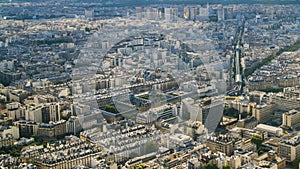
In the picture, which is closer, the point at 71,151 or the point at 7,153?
the point at 71,151

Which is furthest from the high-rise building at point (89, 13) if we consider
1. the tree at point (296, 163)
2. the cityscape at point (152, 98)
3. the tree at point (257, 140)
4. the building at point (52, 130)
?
the tree at point (296, 163)

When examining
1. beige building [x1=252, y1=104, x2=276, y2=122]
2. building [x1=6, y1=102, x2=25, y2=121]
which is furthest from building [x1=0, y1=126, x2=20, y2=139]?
beige building [x1=252, y1=104, x2=276, y2=122]

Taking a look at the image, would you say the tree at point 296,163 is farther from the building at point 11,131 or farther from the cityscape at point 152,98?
the building at point 11,131

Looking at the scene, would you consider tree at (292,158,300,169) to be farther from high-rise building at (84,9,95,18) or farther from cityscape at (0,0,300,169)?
high-rise building at (84,9,95,18)

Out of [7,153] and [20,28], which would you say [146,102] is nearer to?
[7,153]

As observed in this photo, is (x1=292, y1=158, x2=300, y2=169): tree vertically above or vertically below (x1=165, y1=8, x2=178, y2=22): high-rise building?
below

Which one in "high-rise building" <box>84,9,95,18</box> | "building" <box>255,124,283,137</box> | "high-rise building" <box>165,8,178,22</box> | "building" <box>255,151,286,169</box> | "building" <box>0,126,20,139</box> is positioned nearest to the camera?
"building" <box>255,151,286,169</box>

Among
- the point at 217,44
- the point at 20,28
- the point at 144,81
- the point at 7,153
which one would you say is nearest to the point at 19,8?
the point at 20,28
